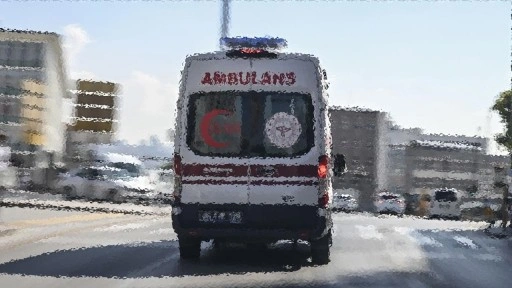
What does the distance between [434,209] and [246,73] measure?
128 feet

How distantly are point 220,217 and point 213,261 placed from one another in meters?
0.99

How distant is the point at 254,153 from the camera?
1073 centimetres

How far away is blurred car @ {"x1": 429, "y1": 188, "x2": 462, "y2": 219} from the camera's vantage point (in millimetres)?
47594

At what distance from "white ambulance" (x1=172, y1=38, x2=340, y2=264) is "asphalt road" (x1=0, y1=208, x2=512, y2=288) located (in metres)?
0.58

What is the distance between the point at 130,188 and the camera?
33.8 metres

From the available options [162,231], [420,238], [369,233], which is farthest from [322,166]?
[369,233]

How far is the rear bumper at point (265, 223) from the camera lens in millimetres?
10633

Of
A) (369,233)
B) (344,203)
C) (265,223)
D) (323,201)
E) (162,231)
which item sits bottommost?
(344,203)

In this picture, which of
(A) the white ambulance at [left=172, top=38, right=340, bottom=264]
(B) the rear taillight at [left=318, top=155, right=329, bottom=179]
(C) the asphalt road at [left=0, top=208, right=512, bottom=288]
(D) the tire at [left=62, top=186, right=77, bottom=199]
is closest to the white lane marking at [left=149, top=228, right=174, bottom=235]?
(C) the asphalt road at [left=0, top=208, right=512, bottom=288]

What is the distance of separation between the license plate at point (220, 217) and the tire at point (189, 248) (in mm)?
757

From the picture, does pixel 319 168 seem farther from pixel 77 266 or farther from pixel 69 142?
pixel 69 142

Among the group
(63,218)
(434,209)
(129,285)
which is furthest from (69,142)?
(129,285)

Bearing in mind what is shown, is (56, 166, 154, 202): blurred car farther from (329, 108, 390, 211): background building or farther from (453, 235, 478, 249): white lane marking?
(329, 108, 390, 211): background building

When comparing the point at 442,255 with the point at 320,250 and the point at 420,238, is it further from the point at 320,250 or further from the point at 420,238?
the point at 420,238
